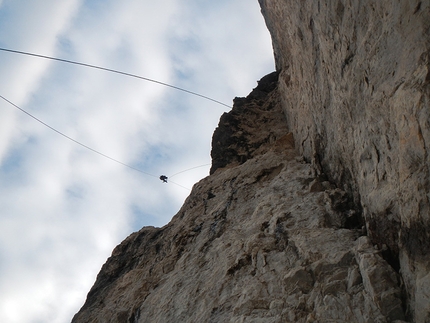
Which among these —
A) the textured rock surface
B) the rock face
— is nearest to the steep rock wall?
the rock face

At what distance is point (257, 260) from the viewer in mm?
A: 5926

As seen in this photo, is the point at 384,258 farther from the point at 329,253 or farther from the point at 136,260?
the point at 136,260

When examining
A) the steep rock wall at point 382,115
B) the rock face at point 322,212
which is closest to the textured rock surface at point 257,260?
the rock face at point 322,212

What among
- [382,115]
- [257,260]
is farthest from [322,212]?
[382,115]

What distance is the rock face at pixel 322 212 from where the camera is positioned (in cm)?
411

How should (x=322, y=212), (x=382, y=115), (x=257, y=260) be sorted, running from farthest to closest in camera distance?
(x=322, y=212)
(x=257, y=260)
(x=382, y=115)

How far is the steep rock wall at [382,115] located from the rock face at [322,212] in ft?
0.05

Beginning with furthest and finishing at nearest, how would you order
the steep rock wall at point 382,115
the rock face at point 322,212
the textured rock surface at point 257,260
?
the textured rock surface at point 257,260
the rock face at point 322,212
the steep rock wall at point 382,115

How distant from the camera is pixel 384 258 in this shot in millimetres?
4711

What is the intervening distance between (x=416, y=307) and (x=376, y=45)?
2697 mm

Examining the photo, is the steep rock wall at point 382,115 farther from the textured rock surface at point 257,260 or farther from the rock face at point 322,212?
the textured rock surface at point 257,260

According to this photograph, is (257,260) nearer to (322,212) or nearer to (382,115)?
(322,212)

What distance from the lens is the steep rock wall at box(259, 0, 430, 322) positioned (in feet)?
12.8

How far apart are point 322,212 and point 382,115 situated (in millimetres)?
2022
